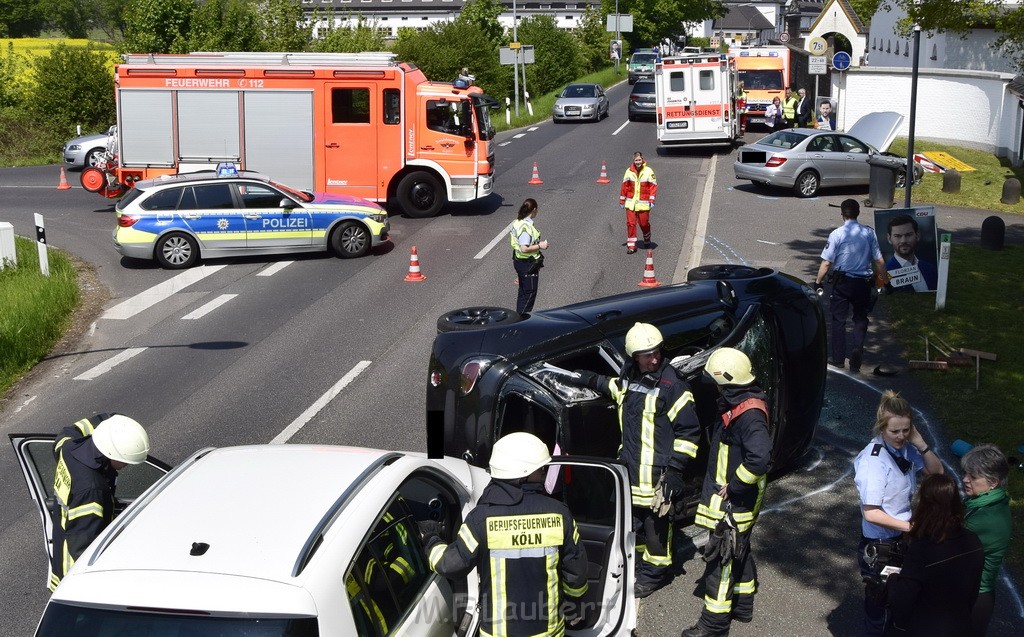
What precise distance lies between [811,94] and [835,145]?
2067 centimetres

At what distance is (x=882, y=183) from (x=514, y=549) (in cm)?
1955

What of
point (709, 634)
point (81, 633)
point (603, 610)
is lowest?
point (709, 634)

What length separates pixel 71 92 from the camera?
1465 inches

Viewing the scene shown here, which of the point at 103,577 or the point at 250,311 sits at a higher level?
the point at 103,577

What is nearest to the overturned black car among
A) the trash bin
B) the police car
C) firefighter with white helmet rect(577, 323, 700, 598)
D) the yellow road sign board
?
firefighter with white helmet rect(577, 323, 700, 598)

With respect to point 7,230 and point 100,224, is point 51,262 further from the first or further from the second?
point 100,224

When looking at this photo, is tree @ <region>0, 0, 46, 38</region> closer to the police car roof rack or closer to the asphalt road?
the police car roof rack

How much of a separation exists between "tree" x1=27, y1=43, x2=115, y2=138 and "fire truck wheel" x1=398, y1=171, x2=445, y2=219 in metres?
20.3

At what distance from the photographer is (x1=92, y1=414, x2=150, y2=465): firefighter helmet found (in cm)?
550

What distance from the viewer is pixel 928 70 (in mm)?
33469

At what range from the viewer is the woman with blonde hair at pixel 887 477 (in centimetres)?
570

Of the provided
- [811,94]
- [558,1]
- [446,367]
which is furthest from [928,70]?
[558,1]

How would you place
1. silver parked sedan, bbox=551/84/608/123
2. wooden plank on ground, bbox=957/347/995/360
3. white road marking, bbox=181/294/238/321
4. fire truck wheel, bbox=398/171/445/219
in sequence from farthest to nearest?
silver parked sedan, bbox=551/84/608/123 → fire truck wheel, bbox=398/171/445/219 → white road marking, bbox=181/294/238/321 → wooden plank on ground, bbox=957/347/995/360

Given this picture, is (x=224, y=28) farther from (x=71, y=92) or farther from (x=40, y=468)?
(x=40, y=468)
